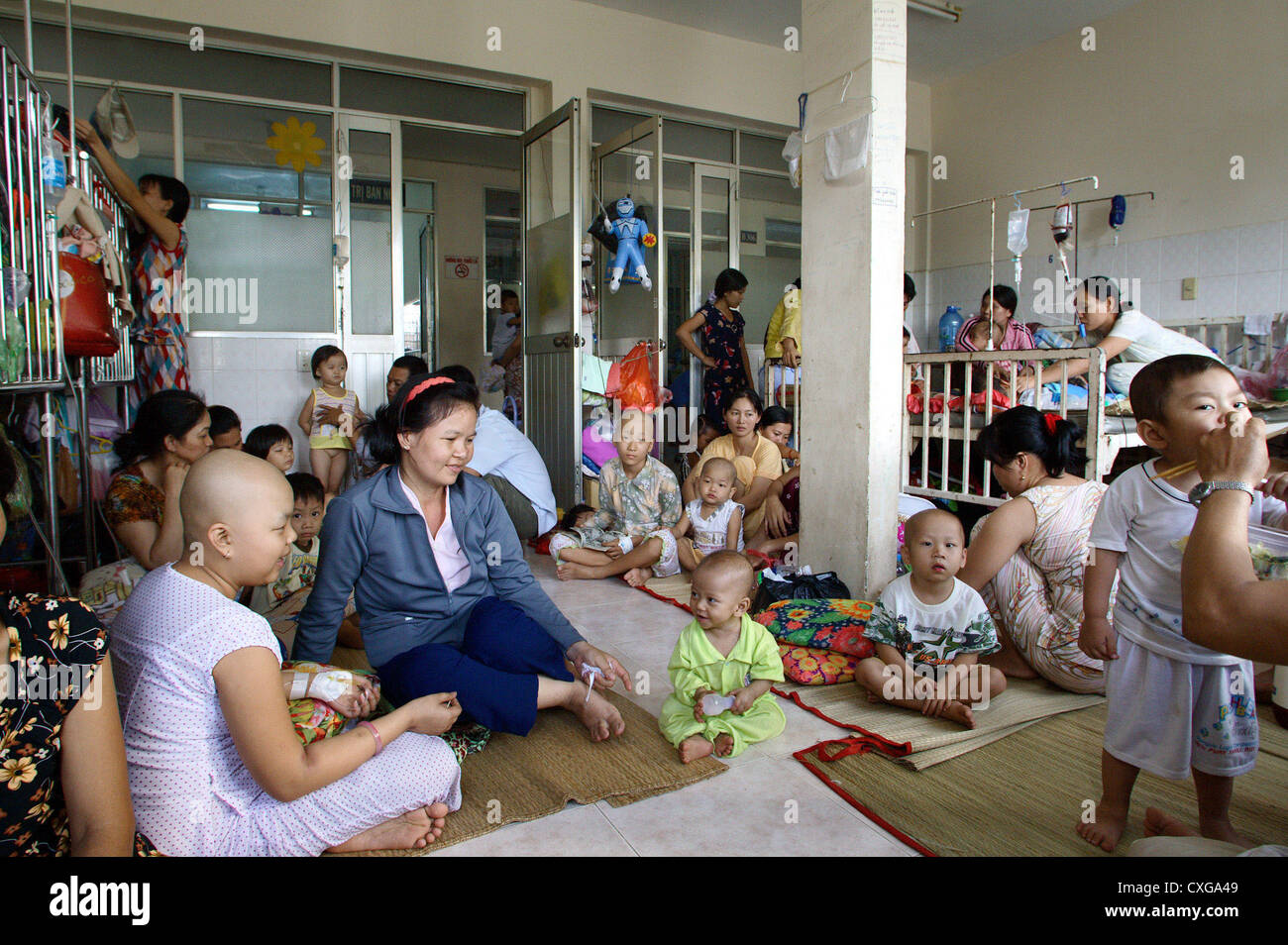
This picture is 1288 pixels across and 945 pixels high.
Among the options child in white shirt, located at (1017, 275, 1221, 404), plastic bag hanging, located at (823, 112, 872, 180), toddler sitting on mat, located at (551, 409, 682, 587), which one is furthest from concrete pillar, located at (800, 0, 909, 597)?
child in white shirt, located at (1017, 275, 1221, 404)

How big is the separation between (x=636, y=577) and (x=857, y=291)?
159 centimetres

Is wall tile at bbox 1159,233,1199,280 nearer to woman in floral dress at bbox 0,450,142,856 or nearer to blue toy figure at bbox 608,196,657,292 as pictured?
blue toy figure at bbox 608,196,657,292

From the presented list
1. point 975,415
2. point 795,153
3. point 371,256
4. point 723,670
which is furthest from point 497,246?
point 723,670

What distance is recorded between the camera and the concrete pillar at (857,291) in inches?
130

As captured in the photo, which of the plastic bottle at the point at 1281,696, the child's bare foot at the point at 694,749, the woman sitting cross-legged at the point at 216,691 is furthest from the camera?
the plastic bottle at the point at 1281,696

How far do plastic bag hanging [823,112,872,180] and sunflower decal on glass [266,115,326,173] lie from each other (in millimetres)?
3510

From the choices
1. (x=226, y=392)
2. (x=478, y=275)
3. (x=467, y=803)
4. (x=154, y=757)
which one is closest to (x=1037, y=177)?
(x=478, y=275)

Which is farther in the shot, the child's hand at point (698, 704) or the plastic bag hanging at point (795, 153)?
the plastic bag hanging at point (795, 153)

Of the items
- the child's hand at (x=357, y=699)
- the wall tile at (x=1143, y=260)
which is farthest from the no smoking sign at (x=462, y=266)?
the child's hand at (x=357, y=699)

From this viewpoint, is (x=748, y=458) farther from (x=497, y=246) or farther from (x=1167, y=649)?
(x=497, y=246)

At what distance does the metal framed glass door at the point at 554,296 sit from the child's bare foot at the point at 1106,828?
12.7 feet

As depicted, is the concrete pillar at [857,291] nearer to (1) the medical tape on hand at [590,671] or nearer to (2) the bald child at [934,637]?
(2) the bald child at [934,637]
